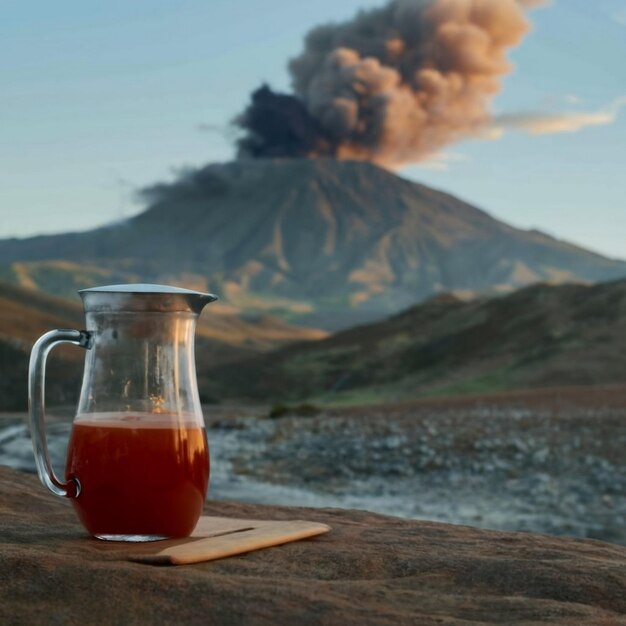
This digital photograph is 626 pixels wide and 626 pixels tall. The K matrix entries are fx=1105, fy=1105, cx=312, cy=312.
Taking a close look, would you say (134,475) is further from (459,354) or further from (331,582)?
(459,354)

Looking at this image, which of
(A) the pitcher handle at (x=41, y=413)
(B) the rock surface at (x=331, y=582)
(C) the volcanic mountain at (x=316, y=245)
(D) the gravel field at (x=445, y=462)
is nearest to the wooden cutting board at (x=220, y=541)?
(B) the rock surface at (x=331, y=582)

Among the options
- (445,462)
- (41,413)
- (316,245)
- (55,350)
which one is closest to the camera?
(41,413)

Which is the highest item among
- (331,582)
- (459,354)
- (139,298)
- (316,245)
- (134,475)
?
(316,245)

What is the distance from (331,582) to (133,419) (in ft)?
2.07

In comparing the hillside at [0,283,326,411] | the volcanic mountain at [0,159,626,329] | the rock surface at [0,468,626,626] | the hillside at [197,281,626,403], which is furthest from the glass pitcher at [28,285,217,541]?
the volcanic mountain at [0,159,626,329]

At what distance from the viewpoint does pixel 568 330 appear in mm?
35812

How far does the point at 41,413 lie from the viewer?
88.8 inches

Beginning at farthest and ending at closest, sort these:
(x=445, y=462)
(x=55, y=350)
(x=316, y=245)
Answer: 1. (x=316, y=245)
2. (x=55, y=350)
3. (x=445, y=462)

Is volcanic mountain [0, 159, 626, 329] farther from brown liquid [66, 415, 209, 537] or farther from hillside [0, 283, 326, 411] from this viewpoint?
brown liquid [66, 415, 209, 537]

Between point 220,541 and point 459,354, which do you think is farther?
point 459,354

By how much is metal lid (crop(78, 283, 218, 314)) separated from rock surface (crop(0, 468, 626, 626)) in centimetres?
48

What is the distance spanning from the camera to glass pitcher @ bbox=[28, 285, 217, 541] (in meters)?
2.23

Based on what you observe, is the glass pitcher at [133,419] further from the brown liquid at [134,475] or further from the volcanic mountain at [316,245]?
the volcanic mountain at [316,245]

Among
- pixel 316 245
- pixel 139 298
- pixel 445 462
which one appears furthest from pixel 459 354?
pixel 316 245
